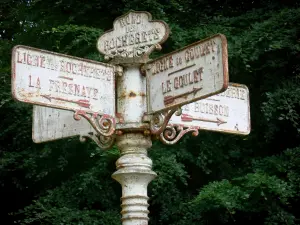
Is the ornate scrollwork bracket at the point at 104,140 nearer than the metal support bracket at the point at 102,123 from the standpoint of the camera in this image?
No

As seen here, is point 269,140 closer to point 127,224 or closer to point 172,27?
point 172,27

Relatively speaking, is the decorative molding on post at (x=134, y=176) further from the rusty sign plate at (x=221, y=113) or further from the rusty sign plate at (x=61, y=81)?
the rusty sign plate at (x=221, y=113)

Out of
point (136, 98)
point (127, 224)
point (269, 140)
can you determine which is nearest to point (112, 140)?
point (136, 98)

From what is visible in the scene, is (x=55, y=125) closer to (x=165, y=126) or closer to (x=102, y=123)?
(x=102, y=123)

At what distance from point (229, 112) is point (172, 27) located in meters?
4.38

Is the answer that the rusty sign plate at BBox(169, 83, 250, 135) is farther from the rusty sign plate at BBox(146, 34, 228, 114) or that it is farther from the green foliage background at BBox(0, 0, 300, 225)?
the green foliage background at BBox(0, 0, 300, 225)

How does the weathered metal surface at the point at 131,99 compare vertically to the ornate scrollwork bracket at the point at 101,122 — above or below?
above

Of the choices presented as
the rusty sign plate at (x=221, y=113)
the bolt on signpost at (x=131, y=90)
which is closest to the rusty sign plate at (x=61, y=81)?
the bolt on signpost at (x=131, y=90)

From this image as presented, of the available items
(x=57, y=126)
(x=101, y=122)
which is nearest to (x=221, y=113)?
(x=101, y=122)

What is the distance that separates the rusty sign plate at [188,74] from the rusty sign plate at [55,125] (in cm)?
54

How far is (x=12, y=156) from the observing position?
786 centimetres

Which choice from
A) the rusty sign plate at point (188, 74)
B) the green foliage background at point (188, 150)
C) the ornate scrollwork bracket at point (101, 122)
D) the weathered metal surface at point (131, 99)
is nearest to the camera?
the rusty sign plate at point (188, 74)

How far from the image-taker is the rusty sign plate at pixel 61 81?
3072 mm

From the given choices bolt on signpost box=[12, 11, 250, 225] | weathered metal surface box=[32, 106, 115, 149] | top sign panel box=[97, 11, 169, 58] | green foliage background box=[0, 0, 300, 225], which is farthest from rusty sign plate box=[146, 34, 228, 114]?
green foliage background box=[0, 0, 300, 225]
